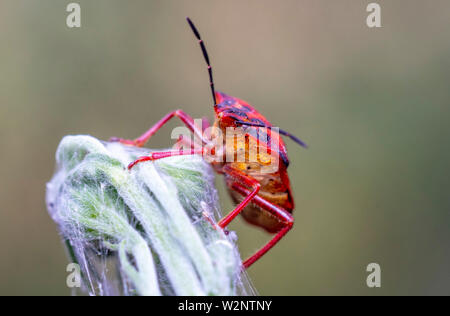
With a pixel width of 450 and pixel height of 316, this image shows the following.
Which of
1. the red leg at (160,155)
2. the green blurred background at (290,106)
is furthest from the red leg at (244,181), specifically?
the green blurred background at (290,106)

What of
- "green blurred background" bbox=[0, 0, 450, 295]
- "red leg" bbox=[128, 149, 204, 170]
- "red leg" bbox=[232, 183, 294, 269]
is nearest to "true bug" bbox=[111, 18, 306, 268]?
"red leg" bbox=[232, 183, 294, 269]

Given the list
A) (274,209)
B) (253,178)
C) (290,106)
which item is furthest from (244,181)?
(290,106)

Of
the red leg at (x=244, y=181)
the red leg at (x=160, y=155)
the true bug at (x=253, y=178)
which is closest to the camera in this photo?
the red leg at (x=160, y=155)

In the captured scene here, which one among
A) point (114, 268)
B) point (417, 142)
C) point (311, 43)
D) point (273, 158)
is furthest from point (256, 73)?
point (114, 268)

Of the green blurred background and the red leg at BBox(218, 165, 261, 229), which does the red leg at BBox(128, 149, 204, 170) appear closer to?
the red leg at BBox(218, 165, 261, 229)

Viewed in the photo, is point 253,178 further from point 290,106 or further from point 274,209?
point 290,106

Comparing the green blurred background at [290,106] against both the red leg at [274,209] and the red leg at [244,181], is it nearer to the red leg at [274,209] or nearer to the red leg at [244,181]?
the red leg at [274,209]

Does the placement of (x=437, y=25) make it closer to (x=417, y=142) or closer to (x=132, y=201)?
(x=417, y=142)

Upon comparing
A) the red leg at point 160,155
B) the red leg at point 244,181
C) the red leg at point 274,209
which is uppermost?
the red leg at point 160,155
